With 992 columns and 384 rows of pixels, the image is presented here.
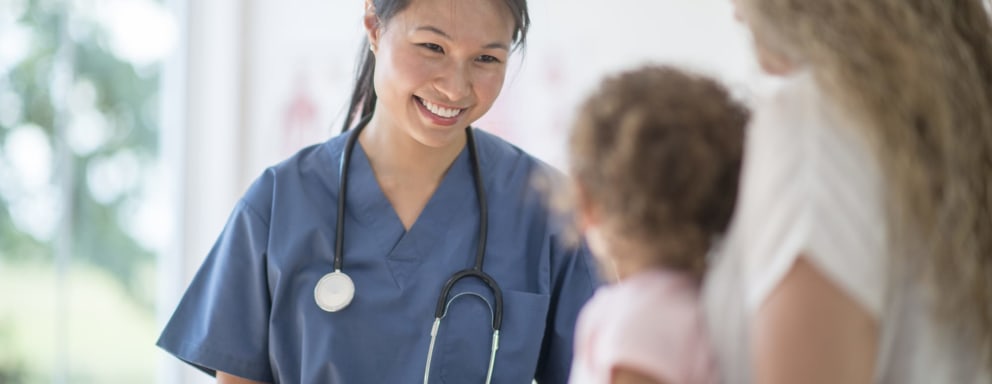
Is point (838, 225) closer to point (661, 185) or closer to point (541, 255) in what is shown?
point (661, 185)

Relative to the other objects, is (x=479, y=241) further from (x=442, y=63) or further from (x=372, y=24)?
(x=372, y=24)

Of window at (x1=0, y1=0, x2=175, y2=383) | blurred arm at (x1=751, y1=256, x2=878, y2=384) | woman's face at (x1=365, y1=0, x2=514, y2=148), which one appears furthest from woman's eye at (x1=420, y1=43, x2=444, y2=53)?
window at (x1=0, y1=0, x2=175, y2=383)

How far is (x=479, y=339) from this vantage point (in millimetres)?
1674

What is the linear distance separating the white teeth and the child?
2.16 feet

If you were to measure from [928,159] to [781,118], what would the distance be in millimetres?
130

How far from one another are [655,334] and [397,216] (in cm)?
86

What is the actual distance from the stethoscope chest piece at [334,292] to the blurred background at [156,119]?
1.37 metres

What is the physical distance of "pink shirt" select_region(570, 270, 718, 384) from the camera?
0.94m

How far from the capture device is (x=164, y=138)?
3412 millimetres

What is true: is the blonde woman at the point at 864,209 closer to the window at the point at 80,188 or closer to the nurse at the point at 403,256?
the nurse at the point at 403,256

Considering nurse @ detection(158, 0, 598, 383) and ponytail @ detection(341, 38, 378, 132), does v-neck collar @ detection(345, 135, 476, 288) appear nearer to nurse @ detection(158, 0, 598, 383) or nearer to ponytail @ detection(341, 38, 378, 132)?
nurse @ detection(158, 0, 598, 383)

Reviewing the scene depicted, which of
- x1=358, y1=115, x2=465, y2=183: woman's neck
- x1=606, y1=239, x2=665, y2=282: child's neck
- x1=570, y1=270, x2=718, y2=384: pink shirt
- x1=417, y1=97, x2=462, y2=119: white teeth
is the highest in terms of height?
x1=417, y1=97, x2=462, y2=119: white teeth

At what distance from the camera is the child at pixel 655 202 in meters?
0.95

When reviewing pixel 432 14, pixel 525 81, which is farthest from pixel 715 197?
pixel 525 81
